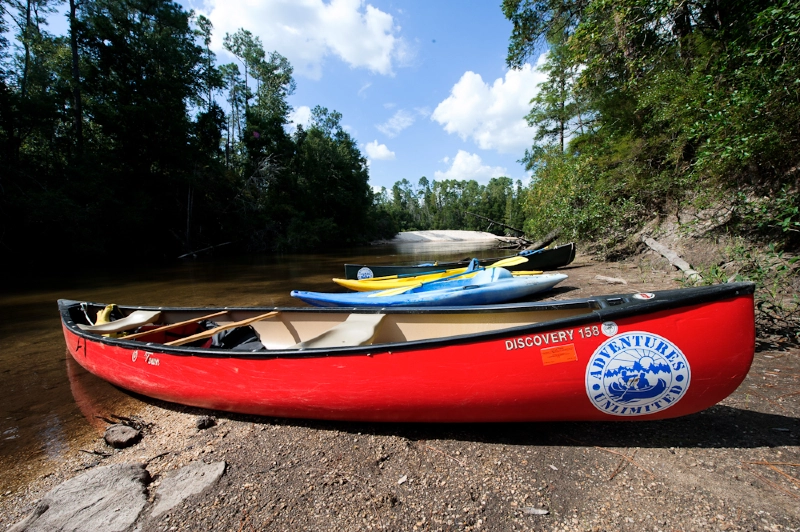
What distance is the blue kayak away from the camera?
5762 mm

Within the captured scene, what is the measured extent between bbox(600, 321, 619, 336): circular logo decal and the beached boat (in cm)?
695

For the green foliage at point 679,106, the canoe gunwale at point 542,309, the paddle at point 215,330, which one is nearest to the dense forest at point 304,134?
the green foliage at point 679,106

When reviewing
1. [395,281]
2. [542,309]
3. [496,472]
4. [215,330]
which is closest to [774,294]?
[542,309]

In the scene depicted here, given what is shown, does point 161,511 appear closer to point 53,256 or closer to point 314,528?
point 314,528

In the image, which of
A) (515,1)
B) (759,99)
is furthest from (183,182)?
(759,99)

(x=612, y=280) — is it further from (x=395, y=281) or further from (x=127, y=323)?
(x=127, y=323)

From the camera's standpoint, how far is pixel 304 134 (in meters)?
40.5

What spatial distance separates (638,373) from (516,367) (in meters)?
0.73

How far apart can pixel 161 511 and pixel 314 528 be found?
3.29ft

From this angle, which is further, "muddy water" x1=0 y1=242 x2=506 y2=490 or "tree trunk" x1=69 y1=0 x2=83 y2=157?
"tree trunk" x1=69 y1=0 x2=83 y2=157

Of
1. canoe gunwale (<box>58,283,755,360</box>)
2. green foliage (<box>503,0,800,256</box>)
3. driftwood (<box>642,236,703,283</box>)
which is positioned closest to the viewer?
canoe gunwale (<box>58,283,755,360</box>)

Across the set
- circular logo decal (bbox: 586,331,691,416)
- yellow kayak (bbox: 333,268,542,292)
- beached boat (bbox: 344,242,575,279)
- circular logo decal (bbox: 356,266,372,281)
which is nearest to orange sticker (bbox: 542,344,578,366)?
A: circular logo decal (bbox: 586,331,691,416)

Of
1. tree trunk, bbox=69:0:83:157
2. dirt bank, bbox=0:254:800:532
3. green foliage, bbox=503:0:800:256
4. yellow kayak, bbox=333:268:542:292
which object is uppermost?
tree trunk, bbox=69:0:83:157

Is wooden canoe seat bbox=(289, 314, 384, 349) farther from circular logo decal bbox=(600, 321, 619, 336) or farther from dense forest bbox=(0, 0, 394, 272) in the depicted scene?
dense forest bbox=(0, 0, 394, 272)
